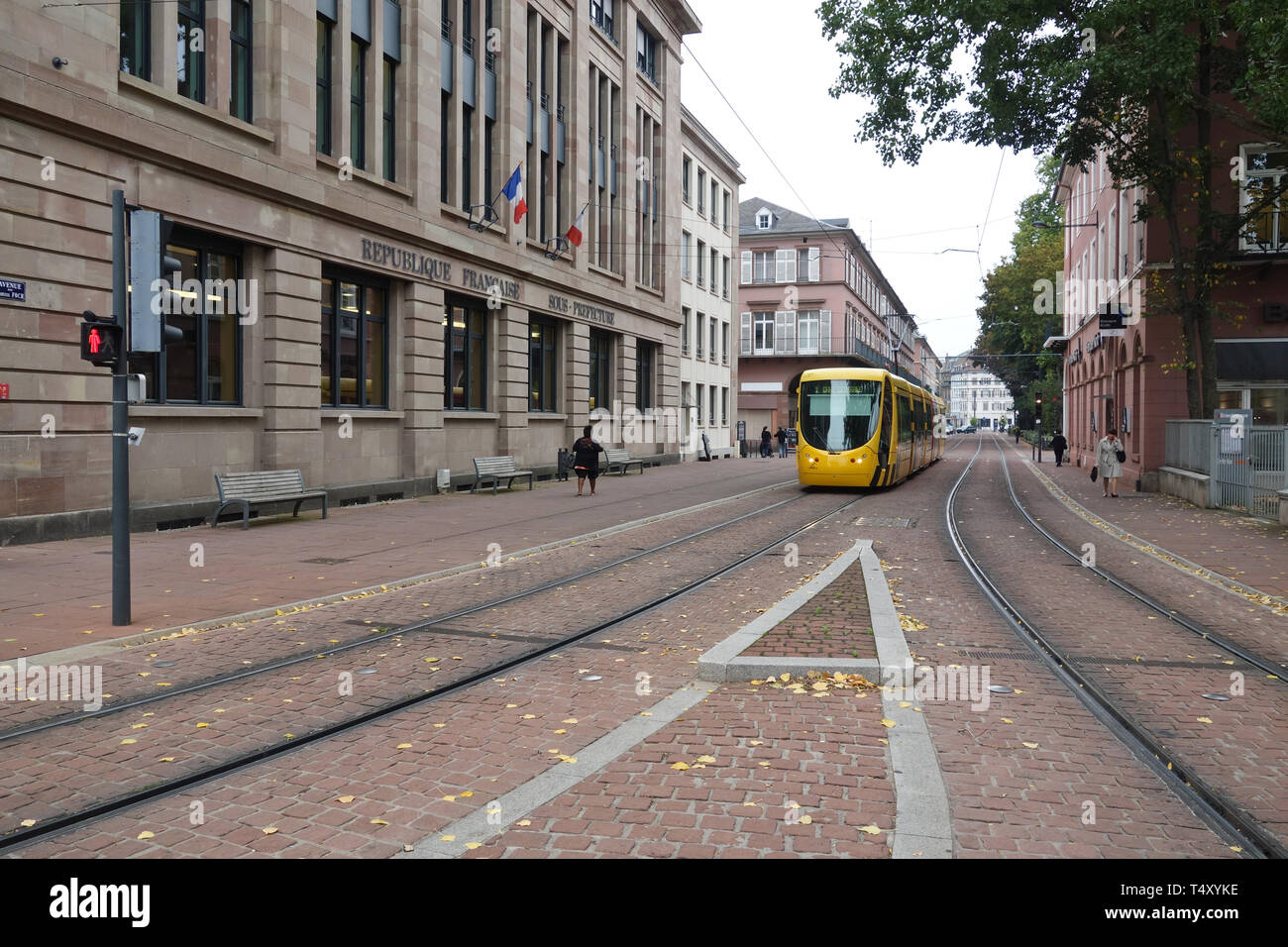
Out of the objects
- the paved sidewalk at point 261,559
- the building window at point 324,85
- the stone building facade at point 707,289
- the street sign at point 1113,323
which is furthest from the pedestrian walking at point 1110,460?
the stone building facade at point 707,289

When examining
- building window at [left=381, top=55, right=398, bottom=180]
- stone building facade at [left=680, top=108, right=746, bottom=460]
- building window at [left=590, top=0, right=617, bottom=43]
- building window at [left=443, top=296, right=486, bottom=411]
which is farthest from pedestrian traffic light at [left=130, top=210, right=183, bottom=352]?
stone building facade at [left=680, top=108, right=746, bottom=460]

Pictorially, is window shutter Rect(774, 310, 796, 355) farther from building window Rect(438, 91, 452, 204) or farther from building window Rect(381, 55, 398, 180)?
building window Rect(381, 55, 398, 180)

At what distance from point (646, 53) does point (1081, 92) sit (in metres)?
20.2

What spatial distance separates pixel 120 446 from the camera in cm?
835

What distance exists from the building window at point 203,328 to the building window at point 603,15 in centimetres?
1964

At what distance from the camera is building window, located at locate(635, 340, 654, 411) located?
127ft

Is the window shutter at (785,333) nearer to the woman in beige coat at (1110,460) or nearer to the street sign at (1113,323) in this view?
the street sign at (1113,323)

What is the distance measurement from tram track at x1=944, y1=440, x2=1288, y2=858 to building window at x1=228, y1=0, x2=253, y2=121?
15.0 m

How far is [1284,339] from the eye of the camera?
26.0 m

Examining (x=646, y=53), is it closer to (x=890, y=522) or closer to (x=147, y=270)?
(x=890, y=522)

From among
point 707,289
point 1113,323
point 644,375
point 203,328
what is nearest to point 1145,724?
point 203,328
